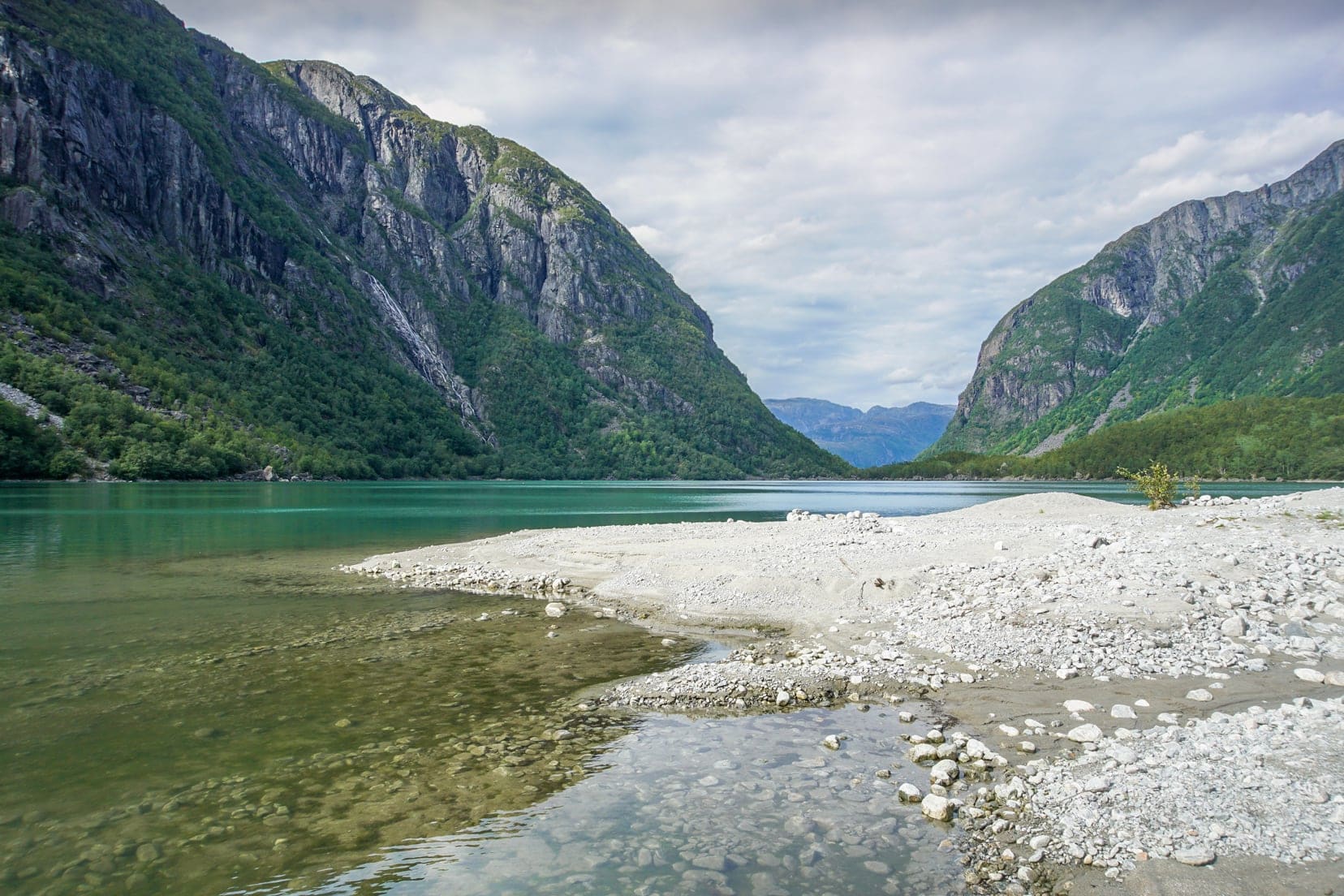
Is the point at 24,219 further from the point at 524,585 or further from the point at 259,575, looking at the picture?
the point at 524,585

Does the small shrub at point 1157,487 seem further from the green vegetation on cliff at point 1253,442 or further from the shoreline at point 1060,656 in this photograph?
the green vegetation on cliff at point 1253,442

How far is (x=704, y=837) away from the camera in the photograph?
26.4 feet

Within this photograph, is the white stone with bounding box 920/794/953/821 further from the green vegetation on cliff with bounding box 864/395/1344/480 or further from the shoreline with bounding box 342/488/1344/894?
the green vegetation on cliff with bounding box 864/395/1344/480

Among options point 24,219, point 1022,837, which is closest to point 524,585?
point 1022,837

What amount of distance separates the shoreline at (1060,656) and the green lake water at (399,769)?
127cm

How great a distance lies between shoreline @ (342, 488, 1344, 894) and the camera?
7.48 meters

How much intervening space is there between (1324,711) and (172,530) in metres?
54.7

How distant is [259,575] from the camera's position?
1124 inches

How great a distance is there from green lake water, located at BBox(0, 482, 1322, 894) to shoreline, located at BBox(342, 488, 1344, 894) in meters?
1.27

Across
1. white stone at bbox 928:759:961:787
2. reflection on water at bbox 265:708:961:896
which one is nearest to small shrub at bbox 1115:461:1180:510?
white stone at bbox 928:759:961:787

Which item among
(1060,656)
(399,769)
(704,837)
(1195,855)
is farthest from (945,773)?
(399,769)

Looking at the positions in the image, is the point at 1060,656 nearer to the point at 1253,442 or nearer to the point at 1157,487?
the point at 1157,487

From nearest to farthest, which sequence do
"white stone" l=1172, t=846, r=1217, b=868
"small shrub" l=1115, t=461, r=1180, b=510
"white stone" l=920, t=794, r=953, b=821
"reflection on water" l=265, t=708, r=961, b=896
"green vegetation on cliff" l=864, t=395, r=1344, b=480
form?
"white stone" l=1172, t=846, r=1217, b=868 < "reflection on water" l=265, t=708, r=961, b=896 < "white stone" l=920, t=794, r=953, b=821 < "small shrub" l=1115, t=461, r=1180, b=510 < "green vegetation on cliff" l=864, t=395, r=1344, b=480

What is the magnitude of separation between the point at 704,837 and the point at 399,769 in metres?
4.67
